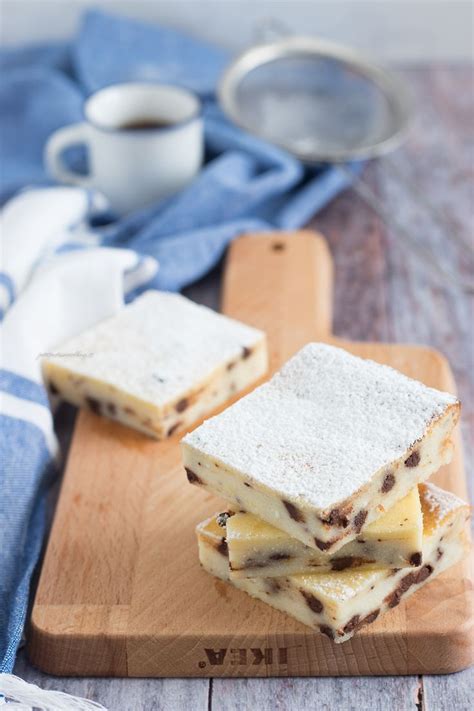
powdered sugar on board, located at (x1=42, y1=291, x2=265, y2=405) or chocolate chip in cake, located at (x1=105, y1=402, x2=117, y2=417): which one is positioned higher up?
powdered sugar on board, located at (x1=42, y1=291, x2=265, y2=405)

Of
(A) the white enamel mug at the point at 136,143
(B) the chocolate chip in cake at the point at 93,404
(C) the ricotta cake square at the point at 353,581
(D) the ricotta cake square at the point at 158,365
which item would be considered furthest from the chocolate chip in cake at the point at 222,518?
(A) the white enamel mug at the point at 136,143

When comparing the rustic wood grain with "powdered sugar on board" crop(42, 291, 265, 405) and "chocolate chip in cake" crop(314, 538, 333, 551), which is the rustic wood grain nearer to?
"chocolate chip in cake" crop(314, 538, 333, 551)

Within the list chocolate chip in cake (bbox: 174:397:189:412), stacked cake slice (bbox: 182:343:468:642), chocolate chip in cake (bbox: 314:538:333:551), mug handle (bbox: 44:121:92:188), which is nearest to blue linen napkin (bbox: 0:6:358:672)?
mug handle (bbox: 44:121:92:188)

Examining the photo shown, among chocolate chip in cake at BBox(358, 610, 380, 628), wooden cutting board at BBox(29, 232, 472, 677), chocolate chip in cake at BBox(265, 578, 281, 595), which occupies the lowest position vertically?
wooden cutting board at BBox(29, 232, 472, 677)

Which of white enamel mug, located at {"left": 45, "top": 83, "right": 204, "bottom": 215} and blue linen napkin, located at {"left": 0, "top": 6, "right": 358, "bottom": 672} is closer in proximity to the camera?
blue linen napkin, located at {"left": 0, "top": 6, "right": 358, "bottom": 672}

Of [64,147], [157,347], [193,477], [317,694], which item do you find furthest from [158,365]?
[64,147]
